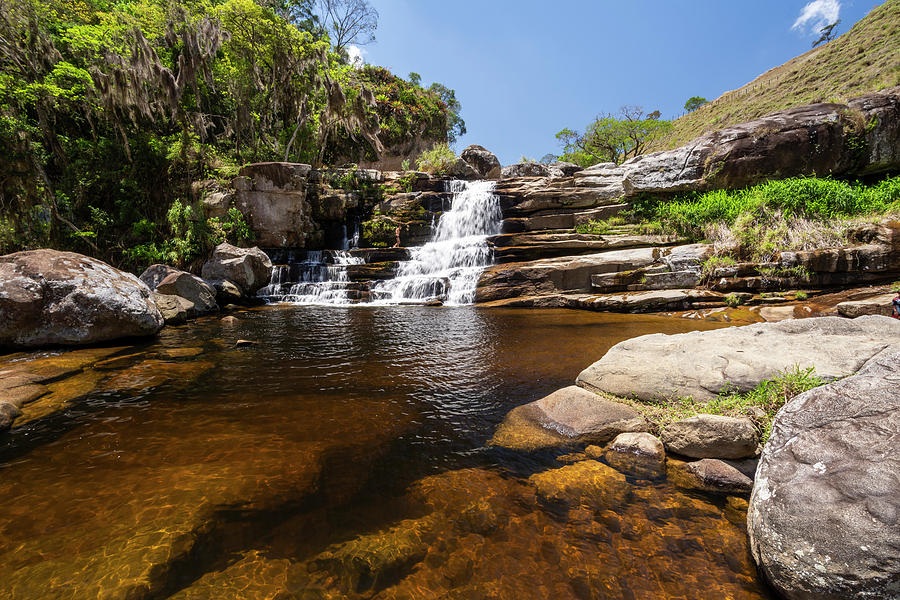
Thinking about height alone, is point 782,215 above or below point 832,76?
below

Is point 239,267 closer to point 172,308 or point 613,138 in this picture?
point 172,308

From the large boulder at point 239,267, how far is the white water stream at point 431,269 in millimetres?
784

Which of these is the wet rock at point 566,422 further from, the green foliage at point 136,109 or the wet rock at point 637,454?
the green foliage at point 136,109

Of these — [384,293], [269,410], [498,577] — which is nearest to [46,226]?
[384,293]

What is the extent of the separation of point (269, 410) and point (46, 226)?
17.7 metres

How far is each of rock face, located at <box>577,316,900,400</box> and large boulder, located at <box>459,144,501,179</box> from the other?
94.6ft

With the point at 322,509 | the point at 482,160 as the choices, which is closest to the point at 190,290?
the point at 322,509

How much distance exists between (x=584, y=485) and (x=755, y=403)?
6.26 ft

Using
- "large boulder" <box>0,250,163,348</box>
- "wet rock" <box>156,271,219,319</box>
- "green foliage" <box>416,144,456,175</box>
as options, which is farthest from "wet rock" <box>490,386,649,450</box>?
"green foliage" <box>416,144,456,175</box>

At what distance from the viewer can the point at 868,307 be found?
7438mm

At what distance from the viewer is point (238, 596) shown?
177 centimetres

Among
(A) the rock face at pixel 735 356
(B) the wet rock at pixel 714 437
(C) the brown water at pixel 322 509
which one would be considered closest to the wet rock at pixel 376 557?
(C) the brown water at pixel 322 509

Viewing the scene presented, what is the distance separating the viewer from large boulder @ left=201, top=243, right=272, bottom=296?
1348cm

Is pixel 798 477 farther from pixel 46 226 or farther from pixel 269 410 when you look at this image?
pixel 46 226
